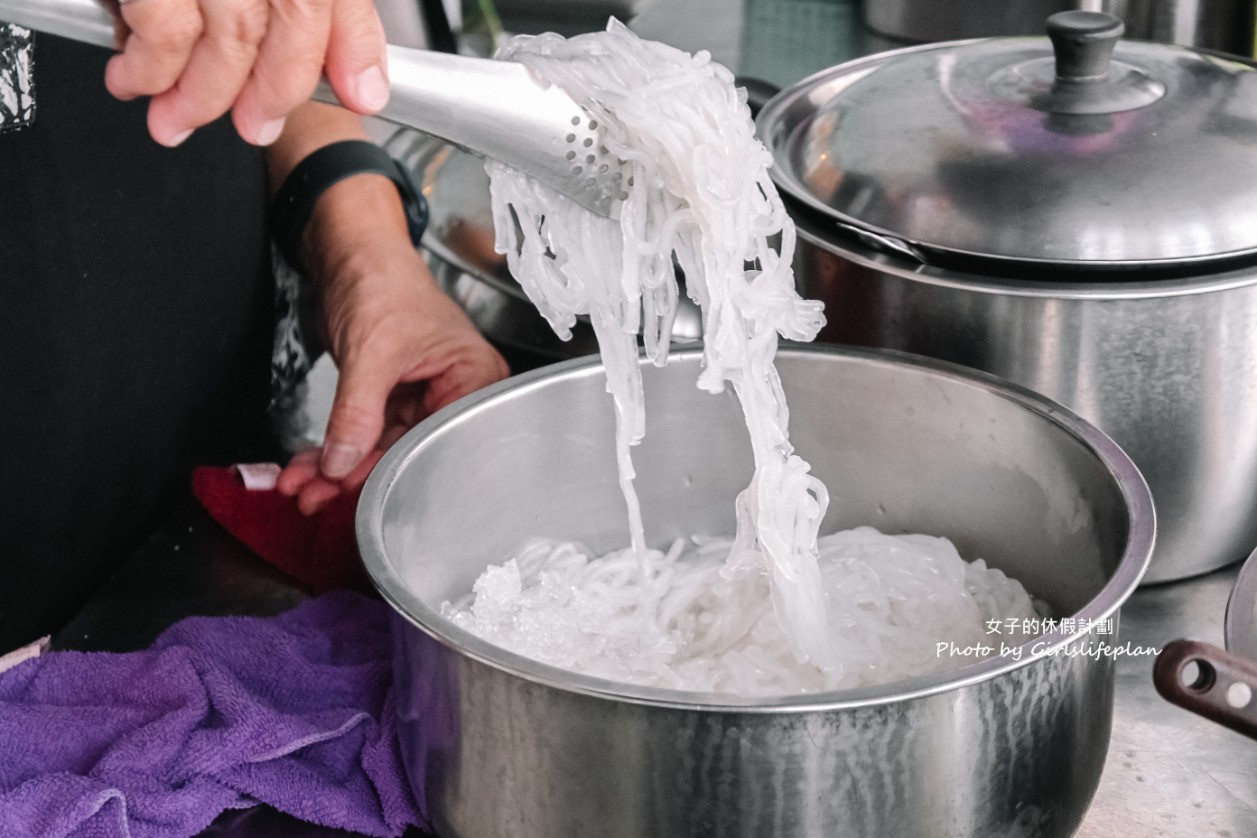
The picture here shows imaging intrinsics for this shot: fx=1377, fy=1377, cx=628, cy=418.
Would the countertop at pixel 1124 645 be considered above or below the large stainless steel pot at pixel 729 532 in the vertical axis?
below

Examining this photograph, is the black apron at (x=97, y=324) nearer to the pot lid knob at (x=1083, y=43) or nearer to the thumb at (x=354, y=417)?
the thumb at (x=354, y=417)

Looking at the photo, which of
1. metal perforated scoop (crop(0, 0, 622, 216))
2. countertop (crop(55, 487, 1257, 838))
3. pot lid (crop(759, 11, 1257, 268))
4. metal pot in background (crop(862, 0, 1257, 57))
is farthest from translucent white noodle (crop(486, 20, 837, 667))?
metal pot in background (crop(862, 0, 1257, 57))

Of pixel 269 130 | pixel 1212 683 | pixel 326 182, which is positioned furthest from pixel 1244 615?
pixel 326 182

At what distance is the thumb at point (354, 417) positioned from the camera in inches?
50.1

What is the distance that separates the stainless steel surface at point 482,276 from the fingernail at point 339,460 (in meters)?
0.25

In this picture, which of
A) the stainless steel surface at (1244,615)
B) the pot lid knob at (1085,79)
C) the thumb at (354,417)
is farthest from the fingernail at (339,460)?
the stainless steel surface at (1244,615)

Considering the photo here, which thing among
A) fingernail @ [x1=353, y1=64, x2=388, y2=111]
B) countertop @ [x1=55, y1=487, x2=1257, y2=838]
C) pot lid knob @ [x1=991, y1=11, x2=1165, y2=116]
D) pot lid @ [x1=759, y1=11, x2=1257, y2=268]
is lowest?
countertop @ [x1=55, y1=487, x2=1257, y2=838]

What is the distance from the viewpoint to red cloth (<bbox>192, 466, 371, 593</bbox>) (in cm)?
122

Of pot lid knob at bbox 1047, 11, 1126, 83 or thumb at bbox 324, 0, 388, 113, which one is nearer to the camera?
thumb at bbox 324, 0, 388, 113

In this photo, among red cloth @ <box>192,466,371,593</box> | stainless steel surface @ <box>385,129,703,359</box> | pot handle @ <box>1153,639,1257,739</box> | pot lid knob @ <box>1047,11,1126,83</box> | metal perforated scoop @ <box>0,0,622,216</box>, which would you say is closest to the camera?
pot handle @ <box>1153,639,1257,739</box>

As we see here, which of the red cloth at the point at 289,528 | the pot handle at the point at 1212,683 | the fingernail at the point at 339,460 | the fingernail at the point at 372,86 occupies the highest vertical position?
the fingernail at the point at 372,86

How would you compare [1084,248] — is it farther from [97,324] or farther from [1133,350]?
[97,324]

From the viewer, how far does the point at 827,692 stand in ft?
2.37

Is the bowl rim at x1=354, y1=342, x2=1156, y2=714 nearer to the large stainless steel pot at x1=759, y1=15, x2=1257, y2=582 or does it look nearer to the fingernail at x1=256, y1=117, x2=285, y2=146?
the large stainless steel pot at x1=759, y1=15, x2=1257, y2=582
